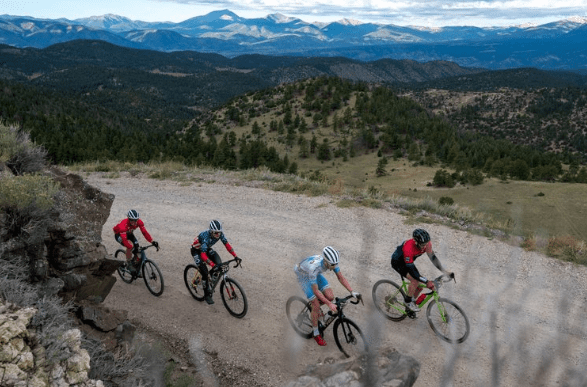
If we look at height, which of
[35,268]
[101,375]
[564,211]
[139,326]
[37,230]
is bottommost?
[564,211]

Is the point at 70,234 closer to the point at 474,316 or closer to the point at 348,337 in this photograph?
the point at 348,337

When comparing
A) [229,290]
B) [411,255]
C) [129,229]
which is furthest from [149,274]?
[411,255]

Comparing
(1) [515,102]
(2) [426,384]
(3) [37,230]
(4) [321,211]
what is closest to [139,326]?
(3) [37,230]

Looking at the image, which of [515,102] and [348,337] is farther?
[515,102]

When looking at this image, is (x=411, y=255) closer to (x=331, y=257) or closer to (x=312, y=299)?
(x=331, y=257)

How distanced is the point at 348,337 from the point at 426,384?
5.44 feet

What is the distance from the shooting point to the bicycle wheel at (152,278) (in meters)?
10.5

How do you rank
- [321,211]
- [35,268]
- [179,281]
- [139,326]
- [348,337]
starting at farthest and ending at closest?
[321,211] → [179,281] → [139,326] → [348,337] → [35,268]

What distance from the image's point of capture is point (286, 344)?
8.54 m

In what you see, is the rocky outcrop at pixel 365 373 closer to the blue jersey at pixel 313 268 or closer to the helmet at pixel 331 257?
the helmet at pixel 331 257

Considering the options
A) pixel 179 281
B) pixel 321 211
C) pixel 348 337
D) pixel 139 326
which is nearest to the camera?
pixel 348 337

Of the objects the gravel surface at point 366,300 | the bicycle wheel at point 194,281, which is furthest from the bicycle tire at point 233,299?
the bicycle wheel at point 194,281

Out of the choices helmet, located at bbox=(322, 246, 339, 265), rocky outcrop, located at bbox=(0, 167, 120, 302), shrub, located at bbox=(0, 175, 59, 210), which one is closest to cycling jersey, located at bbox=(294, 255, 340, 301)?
helmet, located at bbox=(322, 246, 339, 265)

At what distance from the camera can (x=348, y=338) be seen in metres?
8.20
